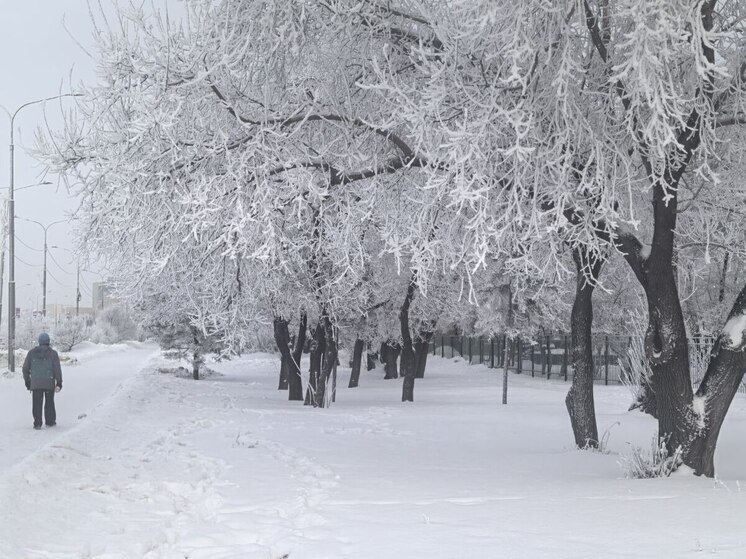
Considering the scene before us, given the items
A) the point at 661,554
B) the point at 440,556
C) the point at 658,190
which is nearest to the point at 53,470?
the point at 440,556

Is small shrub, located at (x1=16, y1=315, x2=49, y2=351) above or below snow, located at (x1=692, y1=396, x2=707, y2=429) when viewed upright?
below

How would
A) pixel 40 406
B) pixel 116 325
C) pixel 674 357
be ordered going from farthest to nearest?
1. pixel 116 325
2. pixel 40 406
3. pixel 674 357

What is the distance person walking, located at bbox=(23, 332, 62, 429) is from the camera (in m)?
14.3

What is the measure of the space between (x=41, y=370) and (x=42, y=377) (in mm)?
A: 129

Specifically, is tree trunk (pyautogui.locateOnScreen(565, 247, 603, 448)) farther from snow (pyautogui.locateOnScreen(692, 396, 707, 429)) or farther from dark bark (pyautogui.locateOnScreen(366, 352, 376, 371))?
dark bark (pyautogui.locateOnScreen(366, 352, 376, 371))

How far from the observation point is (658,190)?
28.6 ft

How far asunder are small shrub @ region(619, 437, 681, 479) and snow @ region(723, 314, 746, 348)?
1317 millimetres

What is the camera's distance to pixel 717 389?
28.5 ft

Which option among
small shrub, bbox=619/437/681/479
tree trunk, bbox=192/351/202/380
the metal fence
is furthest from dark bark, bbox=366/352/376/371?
small shrub, bbox=619/437/681/479

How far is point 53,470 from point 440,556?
5875mm

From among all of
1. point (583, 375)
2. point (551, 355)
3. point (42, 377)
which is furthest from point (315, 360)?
point (551, 355)

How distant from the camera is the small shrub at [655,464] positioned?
28.4 ft

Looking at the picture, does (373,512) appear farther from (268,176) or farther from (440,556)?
(268,176)

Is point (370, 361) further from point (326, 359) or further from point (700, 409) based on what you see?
point (700, 409)
